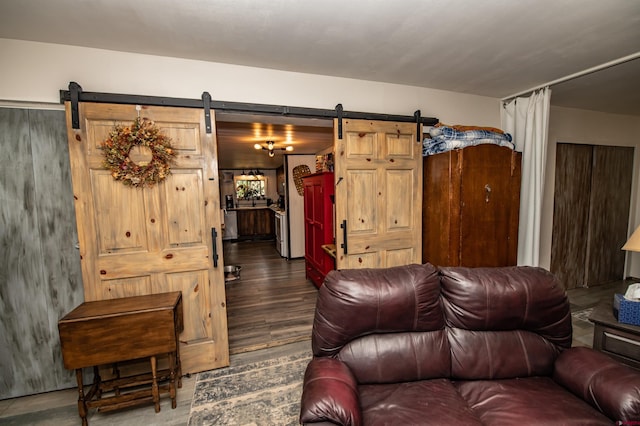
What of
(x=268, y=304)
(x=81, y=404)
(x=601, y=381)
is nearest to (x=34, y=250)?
(x=81, y=404)

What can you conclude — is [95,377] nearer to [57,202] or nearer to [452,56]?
[57,202]

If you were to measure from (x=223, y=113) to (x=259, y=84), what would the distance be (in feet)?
1.38

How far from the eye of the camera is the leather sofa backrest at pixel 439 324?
5.09ft

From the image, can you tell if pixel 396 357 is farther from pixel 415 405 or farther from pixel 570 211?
pixel 570 211

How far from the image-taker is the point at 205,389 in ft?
6.91

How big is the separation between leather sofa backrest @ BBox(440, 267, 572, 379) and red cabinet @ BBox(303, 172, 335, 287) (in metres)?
2.00

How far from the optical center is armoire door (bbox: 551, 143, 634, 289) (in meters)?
3.86

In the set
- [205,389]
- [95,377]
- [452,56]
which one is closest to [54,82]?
[95,377]

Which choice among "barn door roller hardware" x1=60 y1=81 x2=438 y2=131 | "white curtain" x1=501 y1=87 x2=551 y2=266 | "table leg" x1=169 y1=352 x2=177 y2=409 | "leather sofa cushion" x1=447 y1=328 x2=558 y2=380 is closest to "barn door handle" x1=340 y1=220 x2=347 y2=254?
"barn door roller hardware" x1=60 y1=81 x2=438 y2=131

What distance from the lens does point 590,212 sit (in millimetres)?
4031

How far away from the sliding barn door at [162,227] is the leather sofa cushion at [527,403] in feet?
6.35

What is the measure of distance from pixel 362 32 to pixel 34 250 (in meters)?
2.95

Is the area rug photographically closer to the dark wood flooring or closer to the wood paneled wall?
the dark wood flooring

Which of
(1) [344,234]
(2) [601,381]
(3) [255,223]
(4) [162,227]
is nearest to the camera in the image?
(2) [601,381]
